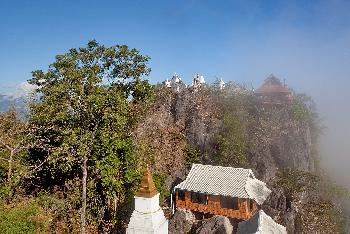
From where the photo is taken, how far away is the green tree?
22125mm

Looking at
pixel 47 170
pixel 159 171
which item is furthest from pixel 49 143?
pixel 159 171

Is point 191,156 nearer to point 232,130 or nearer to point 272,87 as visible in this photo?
point 232,130

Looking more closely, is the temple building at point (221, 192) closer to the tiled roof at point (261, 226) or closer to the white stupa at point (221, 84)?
the tiled roof at point (261, 226)

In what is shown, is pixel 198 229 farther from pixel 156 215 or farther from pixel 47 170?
pixel 156 215

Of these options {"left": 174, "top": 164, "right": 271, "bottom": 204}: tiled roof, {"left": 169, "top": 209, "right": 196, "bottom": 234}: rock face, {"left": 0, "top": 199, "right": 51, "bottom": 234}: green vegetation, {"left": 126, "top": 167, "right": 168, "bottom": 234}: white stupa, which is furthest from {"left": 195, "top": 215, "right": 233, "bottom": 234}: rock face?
{"left": 126, "top": 167, "right": 168, "bottom": 234}: white stupa

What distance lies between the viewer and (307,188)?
30906 millimetres

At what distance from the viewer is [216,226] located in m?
30.3

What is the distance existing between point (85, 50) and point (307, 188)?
22.0m

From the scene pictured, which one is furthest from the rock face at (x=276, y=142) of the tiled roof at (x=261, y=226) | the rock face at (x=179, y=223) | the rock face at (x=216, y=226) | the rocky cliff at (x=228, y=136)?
the tiled roof at (x=261, y=226)

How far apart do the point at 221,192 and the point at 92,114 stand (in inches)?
595

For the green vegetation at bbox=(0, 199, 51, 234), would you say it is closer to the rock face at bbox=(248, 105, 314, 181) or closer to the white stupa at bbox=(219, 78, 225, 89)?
the rock face at bbox=(248, 105, 314, 181)

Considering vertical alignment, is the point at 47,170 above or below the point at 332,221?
above

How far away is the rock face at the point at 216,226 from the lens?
97.9ft

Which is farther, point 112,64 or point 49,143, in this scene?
point 49,143
